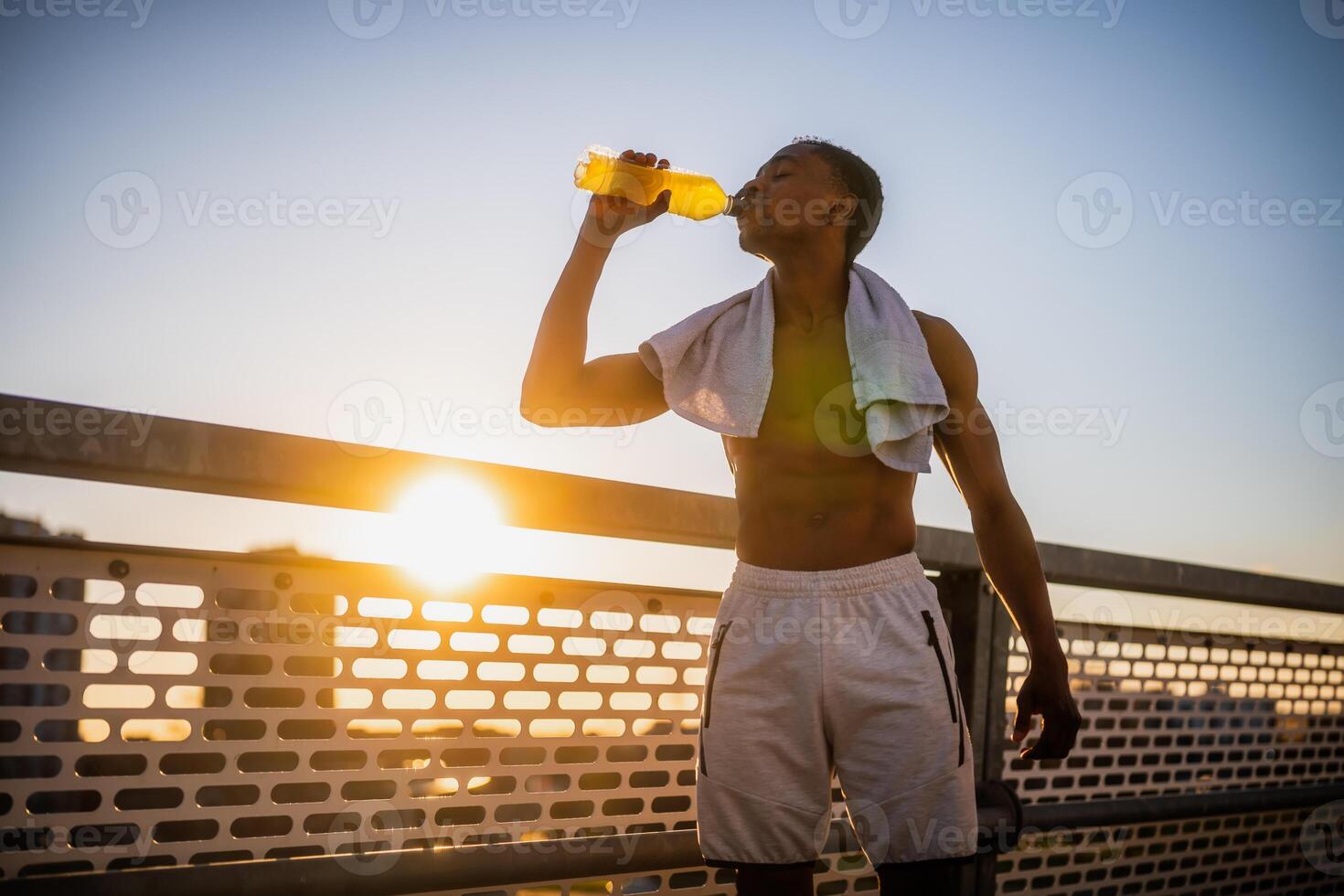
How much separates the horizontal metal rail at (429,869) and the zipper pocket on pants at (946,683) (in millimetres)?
730

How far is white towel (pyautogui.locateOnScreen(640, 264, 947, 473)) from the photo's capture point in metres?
2.14

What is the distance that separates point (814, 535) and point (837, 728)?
1.31ft

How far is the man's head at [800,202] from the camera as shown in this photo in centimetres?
242

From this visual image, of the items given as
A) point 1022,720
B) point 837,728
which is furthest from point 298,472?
point 1022,720

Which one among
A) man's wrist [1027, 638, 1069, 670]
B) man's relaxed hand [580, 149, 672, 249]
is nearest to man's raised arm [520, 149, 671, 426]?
man's relaxed hand [580, 149, 672, 249]

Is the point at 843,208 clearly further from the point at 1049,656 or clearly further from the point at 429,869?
the point at 429,869

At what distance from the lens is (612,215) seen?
2238 mm

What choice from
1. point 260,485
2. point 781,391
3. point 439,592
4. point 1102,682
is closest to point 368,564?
point 439,592

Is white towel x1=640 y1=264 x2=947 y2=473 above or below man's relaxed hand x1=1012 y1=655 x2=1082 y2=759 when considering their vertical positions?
above

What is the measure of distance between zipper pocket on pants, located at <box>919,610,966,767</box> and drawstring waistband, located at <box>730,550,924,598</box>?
0.37ft

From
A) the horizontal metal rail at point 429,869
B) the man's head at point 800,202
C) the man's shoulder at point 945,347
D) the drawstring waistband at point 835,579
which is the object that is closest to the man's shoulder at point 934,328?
the man's shoulder at point 945,347

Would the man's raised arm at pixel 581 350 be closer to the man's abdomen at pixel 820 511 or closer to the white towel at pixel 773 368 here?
the white towel at pixel 773 368

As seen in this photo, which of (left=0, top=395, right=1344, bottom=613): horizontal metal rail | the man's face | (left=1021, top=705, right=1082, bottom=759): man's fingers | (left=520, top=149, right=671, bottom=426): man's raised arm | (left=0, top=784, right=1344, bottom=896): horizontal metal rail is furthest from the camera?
the man's face

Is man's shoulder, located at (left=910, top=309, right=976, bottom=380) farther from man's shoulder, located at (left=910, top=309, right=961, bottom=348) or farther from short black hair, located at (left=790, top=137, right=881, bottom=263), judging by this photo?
short black hair, located at (left=790, top=137, right=881, bottom=263)
